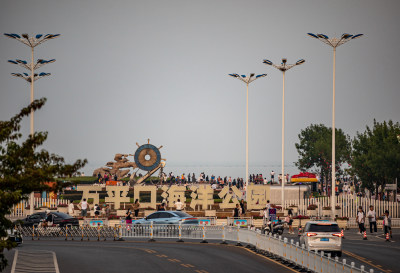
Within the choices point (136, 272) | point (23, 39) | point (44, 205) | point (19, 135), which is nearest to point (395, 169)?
point (44, 205)

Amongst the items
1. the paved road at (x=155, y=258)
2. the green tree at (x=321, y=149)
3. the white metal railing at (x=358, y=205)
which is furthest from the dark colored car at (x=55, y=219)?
the green tree at (x=321, y=149)

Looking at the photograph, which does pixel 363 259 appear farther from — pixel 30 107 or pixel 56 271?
pixel 30 107

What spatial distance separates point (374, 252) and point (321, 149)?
87677 millimetres

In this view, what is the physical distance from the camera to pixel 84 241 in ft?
143

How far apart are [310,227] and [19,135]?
1585cm

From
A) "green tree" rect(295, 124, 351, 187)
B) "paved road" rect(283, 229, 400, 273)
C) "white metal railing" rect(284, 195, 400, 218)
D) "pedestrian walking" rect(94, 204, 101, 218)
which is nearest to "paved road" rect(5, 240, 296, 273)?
"paved road" rect(283, 229, 400, 273)

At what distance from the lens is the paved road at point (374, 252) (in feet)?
95.0

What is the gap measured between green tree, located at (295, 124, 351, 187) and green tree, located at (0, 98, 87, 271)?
341 ft

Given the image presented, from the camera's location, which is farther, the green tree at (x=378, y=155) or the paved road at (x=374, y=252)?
the green tree at (x=378, y=155)

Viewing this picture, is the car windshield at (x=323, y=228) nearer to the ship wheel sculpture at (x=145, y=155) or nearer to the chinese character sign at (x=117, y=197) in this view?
the chinese character sign at (x=117, y=197)

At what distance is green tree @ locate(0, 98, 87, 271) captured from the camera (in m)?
19.1

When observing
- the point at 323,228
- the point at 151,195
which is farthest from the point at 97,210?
the point at 323,228

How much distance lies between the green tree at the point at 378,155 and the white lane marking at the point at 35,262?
53117 mm

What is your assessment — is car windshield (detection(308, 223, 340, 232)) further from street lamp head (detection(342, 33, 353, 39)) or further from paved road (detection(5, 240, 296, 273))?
street lamp head (detection(342, 33, 353, 39))
